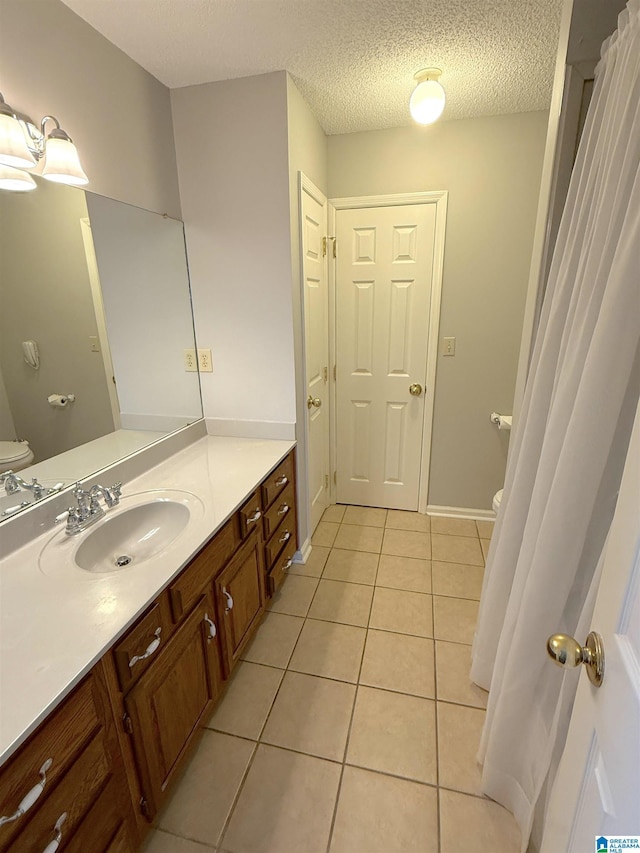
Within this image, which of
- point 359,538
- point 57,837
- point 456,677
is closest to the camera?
point 57,837

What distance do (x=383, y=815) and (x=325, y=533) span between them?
1.54 m

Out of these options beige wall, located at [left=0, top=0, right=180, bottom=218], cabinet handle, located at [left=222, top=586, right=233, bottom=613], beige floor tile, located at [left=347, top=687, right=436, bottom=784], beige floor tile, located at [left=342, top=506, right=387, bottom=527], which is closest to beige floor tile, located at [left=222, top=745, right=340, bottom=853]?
beige floor tile, located at [left=347, top=687, right=436, bottom=784]

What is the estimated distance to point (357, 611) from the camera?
6.51 feet

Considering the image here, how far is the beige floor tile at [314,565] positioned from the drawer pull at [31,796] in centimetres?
160

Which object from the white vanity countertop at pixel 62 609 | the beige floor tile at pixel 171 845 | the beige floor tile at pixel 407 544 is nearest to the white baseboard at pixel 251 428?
the white vanity countertop at pixel 62 609

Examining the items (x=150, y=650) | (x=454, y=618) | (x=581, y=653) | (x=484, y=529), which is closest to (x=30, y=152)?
(x=150, y=650)

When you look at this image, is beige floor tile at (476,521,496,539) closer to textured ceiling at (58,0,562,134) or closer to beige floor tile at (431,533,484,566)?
beige floor tile at (431,533,484,566)

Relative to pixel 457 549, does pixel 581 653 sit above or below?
above

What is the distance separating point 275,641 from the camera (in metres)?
1.81

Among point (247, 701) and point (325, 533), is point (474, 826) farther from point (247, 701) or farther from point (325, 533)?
point (325, 533)

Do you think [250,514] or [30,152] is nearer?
[30,152]

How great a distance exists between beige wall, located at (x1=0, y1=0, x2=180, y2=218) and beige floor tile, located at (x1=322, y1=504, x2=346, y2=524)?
207 cm

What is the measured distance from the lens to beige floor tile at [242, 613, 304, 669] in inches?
68.0

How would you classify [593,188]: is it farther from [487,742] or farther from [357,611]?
[357,611]
